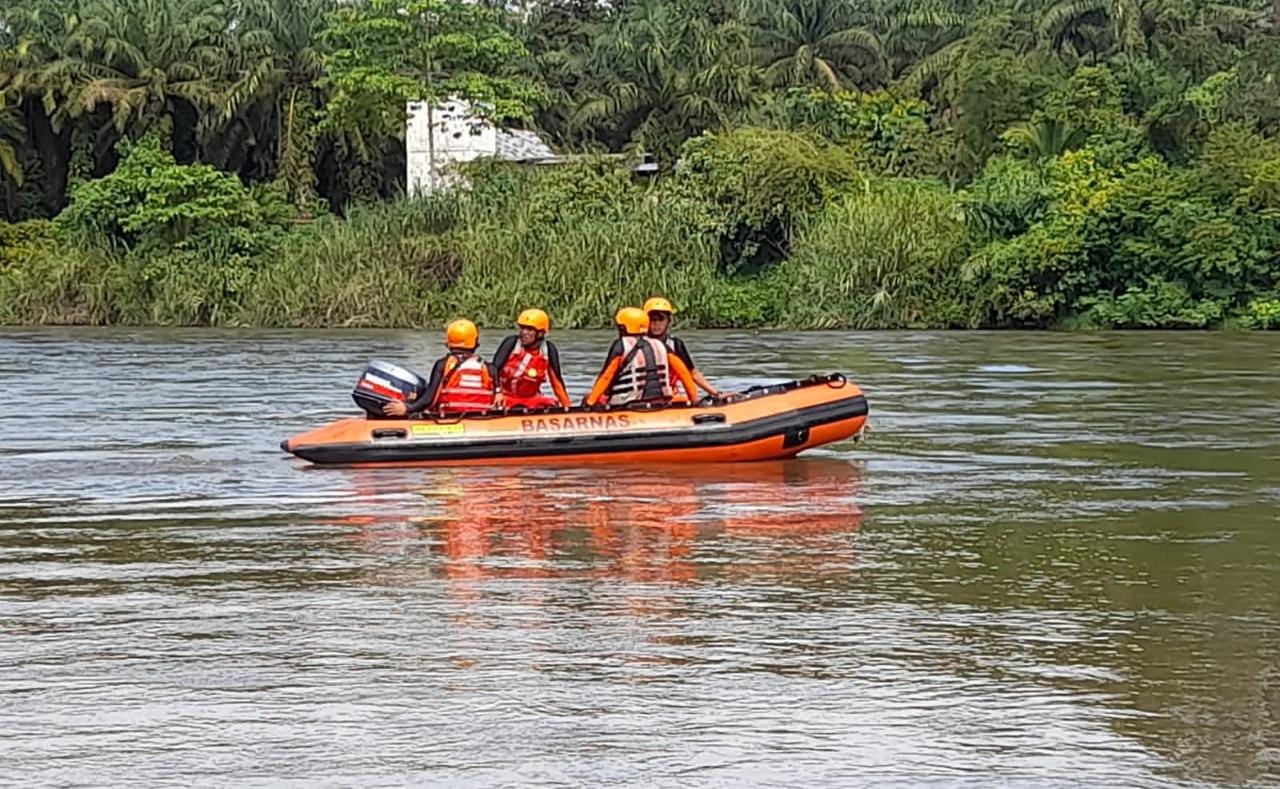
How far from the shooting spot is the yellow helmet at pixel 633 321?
15.6 meters

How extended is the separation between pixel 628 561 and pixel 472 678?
119 inches

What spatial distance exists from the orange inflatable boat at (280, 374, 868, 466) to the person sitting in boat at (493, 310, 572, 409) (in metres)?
0.45

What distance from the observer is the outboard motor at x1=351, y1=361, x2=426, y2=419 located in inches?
620

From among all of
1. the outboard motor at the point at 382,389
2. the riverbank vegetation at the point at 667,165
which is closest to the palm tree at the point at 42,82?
the riverbank vegetation at the point at 667,165

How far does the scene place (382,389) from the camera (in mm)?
15750

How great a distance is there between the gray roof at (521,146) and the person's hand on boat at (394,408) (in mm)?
30782

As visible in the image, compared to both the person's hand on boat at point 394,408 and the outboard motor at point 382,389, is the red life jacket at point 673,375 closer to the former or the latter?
the outboard motor at point 382,389

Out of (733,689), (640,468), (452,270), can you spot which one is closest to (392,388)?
(640,468)

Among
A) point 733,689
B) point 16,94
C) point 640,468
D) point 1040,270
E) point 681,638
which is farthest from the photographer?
point 16,94

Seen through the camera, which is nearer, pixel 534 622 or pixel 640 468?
pixel 534 622

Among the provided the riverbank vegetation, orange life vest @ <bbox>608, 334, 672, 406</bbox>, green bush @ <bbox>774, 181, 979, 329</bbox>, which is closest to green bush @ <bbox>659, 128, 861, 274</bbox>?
the riverbank vegetation

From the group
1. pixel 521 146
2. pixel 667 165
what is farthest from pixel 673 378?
pixel 521 146

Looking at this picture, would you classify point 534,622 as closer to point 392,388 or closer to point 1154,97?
point 392,388

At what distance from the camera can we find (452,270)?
137 feet
